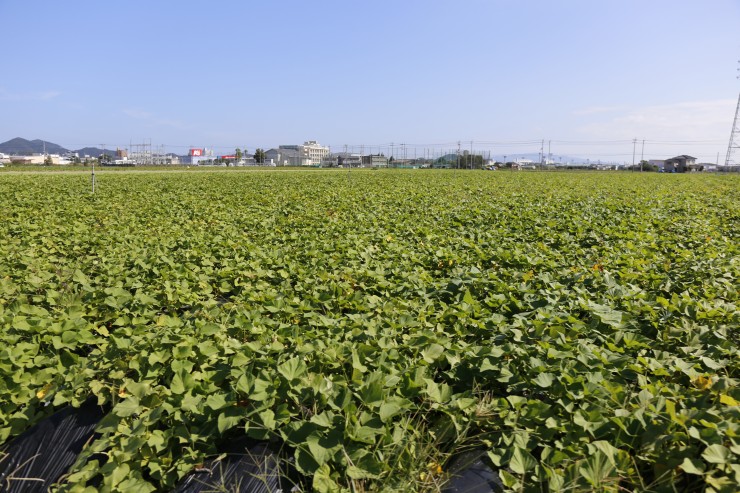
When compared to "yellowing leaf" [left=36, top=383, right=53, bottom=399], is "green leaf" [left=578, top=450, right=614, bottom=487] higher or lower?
higher

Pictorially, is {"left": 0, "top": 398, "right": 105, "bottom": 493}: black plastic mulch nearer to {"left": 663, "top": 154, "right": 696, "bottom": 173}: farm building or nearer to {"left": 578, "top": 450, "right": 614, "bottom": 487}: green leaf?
{"left": 578, "top": 450, "right": 614, "bottom": 487}: green leaf

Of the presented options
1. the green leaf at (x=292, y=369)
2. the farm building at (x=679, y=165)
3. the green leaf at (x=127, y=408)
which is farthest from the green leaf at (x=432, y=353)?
the farm building at (x=679, y=165)

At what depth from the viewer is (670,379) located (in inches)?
90.2

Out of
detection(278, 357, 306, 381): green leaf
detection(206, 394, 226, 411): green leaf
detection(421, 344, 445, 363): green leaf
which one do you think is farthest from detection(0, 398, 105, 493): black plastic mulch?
detection(421, 344, 445, 363): green leaf

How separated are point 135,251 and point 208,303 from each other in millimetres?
2205

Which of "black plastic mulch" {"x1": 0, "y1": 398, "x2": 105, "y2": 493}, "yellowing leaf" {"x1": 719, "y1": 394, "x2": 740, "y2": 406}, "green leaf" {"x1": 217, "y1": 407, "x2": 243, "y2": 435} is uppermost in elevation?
"yellowing leaf" {"x1": 719, "y1": 394, "x2": 740, "y2": 406}

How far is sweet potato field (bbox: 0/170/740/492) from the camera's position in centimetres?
176

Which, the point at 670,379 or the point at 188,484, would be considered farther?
the point at 670,379

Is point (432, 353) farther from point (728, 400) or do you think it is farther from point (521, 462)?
point (728, 400)

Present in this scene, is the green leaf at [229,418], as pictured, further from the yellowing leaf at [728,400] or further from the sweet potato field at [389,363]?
the yellowing leaf at [728,400]

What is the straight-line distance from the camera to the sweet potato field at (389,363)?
5.77ft

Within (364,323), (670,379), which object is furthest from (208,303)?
(670,379)

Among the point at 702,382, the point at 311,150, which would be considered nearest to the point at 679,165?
the point at 702,382

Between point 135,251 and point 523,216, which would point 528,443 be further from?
point 523,216
